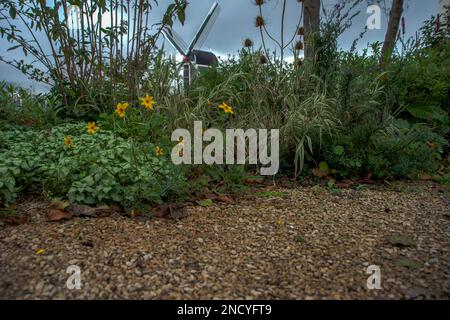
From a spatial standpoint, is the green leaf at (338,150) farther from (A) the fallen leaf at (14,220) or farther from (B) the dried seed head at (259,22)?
(A) the fallen leaf at (14,220)

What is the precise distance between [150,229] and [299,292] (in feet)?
3.00

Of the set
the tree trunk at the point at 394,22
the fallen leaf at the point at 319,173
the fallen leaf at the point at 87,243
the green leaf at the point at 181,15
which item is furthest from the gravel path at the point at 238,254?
the tree trunk at the point at 394,22

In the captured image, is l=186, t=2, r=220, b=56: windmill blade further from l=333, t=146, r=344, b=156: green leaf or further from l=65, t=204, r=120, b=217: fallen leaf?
l=65, t=204, r=120, b=217: fallen leaf

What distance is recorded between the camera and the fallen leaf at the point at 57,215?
204 centimetres

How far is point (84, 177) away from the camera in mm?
2354

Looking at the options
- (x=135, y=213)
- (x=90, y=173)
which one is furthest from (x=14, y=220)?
(x=135, y=213)

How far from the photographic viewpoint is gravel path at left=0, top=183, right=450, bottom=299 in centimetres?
138

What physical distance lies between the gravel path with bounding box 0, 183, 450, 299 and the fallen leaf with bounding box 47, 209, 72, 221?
4cm

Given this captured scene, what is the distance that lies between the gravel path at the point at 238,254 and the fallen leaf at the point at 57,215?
0.15 ft

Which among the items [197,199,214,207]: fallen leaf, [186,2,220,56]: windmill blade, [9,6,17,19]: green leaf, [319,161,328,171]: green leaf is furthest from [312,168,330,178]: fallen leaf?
[186,2,220,56]: windmill blade

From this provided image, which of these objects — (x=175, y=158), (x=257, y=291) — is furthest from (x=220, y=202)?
(x=257, y=291)

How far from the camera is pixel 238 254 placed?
1683mm
